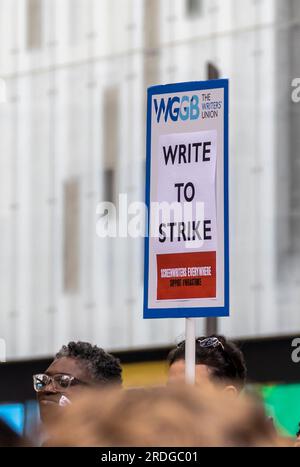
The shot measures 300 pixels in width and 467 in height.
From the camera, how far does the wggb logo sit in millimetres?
3381

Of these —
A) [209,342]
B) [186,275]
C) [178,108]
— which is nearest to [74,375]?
[209,342]

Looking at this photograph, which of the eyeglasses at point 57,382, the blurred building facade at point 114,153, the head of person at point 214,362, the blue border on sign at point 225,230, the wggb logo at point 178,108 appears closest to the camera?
the blue border on sign at point 225,230

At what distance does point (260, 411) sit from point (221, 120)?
5.75 feet

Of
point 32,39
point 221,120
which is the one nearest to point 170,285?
point 221,120

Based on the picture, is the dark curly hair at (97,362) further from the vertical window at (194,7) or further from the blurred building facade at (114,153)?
the vertical window at (194,7)

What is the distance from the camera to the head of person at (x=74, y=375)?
385 centimetres

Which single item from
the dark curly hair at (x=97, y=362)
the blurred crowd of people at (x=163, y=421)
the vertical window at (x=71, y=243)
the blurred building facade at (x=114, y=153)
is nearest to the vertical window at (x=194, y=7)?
the blurred building facade at (x=114, y=153)

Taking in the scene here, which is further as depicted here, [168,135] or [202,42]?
[202,42]

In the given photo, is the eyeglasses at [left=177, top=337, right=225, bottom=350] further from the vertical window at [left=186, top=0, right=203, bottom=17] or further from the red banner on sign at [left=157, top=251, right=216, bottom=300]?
the vertical window at [left=186, top=0, right=203, bottom=17]

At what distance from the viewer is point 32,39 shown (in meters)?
6.40

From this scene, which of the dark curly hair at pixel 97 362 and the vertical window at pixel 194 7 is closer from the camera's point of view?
the dark curly hair at pixel 97 362

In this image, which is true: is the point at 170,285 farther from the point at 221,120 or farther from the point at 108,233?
the point at 108,233

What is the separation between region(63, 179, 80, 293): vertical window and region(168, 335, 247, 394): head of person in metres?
2.95

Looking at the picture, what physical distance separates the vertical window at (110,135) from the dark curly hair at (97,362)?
253cm
